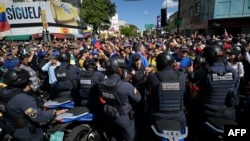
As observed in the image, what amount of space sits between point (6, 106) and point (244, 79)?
5.41m

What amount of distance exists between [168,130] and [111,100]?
1.05 m

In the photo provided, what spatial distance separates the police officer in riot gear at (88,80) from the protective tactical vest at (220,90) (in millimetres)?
2065

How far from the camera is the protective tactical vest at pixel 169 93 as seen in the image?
3.17m

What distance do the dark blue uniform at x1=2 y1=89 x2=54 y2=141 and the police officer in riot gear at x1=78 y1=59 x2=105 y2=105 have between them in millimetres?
1133

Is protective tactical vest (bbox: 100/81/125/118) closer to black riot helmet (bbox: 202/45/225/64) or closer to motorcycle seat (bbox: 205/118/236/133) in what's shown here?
motorcycle seat (bbox: 205/118/236/133)

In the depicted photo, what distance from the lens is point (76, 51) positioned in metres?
8.80

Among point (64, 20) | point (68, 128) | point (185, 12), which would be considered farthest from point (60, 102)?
point (185, 12)

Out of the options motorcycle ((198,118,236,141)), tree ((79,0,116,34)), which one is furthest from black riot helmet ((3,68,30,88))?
tree ((79,0,116,34))

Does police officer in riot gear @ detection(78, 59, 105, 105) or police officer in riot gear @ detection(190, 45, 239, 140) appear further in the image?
police officer in riot gear @ detection(78, 59, 105, 105)

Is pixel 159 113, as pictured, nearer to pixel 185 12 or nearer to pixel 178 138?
pixel 178 138

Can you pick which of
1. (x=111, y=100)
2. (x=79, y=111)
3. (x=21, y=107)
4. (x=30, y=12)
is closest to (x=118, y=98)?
(x=111, y=100)

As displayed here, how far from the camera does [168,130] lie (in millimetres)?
2965

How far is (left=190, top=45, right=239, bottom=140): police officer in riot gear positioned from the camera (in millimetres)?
3225

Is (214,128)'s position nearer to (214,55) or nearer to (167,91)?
(167,91)
